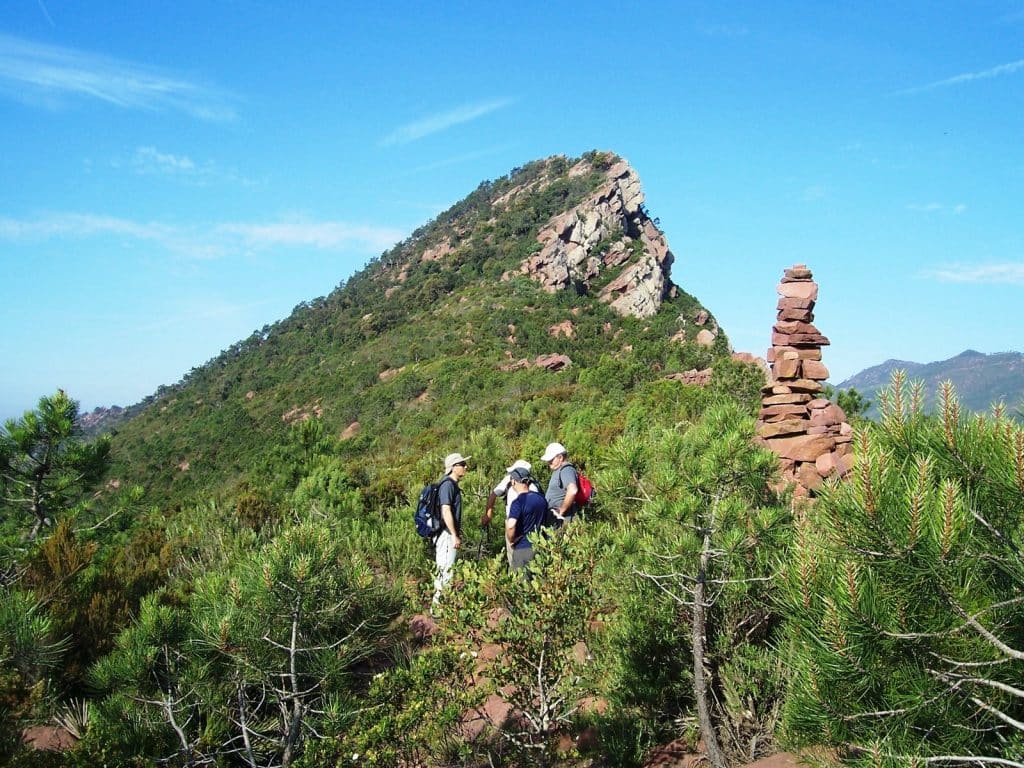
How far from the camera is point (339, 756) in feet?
9.25

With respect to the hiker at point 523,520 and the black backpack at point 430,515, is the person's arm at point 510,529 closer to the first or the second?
the hiker at point 523,520

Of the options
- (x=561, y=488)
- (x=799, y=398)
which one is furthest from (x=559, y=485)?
(x=799, y=398)

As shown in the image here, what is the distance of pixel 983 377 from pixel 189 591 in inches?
1541

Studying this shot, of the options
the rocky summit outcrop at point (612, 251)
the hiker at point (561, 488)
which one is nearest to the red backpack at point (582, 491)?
the hiker at point (561, 488)

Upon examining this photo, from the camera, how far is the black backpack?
518 centimetres

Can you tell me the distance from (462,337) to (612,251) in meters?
20.4

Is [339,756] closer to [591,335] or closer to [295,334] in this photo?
[591,335]

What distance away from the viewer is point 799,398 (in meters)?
6.54

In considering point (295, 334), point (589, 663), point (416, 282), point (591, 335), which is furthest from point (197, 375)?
point (589, 663)

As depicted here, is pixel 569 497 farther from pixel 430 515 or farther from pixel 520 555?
pixel 430 515

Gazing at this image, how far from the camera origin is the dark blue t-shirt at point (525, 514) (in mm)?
4785

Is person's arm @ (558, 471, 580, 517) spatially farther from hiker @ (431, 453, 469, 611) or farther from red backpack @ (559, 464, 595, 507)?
hiker @ (431, 453, 469, 611)

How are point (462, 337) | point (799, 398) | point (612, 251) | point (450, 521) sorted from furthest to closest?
point (612, 251)
point (462, 337)
point (799, 398)
point (450, 521)

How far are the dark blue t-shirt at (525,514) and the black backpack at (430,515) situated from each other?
0.71 m
